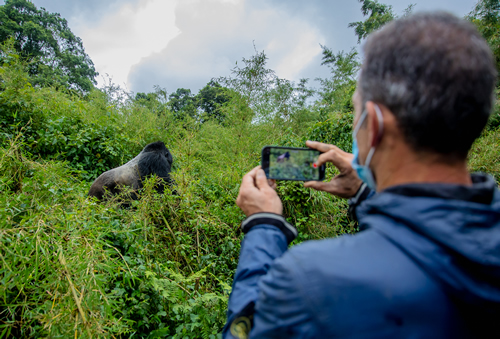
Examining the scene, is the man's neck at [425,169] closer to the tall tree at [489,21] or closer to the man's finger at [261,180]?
the man's finger at [261,180]

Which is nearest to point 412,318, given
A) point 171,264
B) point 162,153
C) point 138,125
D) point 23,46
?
point 171,264

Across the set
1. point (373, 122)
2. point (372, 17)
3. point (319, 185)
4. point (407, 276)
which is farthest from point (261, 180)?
point (372, 17)

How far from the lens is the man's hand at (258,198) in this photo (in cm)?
77

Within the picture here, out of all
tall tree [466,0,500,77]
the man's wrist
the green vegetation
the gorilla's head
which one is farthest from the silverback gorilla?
tall tree [466,0,500,77]

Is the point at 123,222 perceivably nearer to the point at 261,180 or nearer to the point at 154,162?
the point at 154,162

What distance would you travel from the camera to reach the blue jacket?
1.27ft

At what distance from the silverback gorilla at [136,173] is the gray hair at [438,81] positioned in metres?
3.01

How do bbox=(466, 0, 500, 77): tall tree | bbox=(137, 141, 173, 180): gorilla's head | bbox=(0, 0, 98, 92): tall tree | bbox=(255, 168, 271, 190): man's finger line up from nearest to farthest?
bbox=(255, 168, 271, 190): man's finger
bbox=(137, 141, 173, 180): gorilla's head
bbox=(466, 0, 500, 77): tall tree
bbox=(0, 0, 98, 92): tall tree

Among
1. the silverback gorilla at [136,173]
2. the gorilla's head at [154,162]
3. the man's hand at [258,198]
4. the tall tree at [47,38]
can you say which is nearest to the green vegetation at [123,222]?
the silverback gorilla at [136,173]

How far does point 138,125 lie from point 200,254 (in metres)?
4.62

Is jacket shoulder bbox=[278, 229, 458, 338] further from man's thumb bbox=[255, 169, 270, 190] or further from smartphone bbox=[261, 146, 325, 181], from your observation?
smartphone bbox=[261, 146, 325, 181]

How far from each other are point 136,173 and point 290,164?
301 centimetres

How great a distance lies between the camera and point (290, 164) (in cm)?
99

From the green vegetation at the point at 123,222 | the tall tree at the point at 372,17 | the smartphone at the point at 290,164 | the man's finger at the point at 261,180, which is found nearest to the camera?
the man's finger at the point at 261,180
